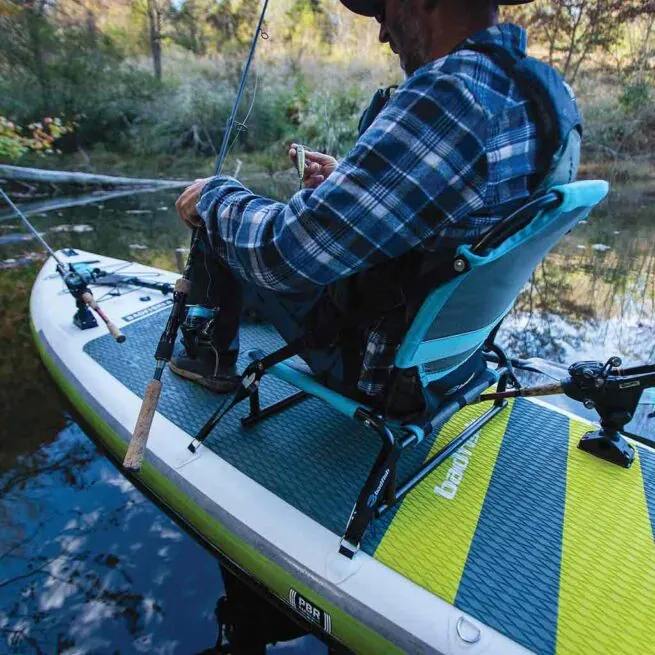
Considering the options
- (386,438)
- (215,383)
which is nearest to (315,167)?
(215,383)

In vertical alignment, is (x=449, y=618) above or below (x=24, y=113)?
above

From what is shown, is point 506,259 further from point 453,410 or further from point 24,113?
point 24,113

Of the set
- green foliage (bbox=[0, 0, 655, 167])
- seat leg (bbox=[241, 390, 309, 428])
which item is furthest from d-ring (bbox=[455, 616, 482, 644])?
green foliage (bbox=[0, 0, 655, 167])

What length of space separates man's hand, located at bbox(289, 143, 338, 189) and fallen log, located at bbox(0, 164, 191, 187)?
8956mm

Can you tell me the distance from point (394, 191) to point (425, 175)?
0.20 feet

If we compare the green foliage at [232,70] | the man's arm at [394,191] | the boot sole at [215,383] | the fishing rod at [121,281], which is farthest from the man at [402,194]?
the green foliage at [232,70]

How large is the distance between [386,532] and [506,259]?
2.51ft

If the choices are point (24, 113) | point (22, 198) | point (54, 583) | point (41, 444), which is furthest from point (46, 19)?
point (54, 583)

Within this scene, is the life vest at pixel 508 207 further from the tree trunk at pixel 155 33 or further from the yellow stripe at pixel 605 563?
the tree trunk at pixel 155 33

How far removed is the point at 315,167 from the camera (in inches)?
70.0

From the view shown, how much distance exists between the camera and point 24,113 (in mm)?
13484

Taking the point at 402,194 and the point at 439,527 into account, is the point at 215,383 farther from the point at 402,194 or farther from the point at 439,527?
the point at 402,194

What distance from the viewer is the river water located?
62.3 inches

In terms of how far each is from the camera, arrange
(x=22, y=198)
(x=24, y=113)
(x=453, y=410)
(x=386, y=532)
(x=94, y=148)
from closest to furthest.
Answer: (x=386, y=532) → (x=453, y=410) → (x=22, y=198) → (x=24, y=113) → (x=94, y=148)
